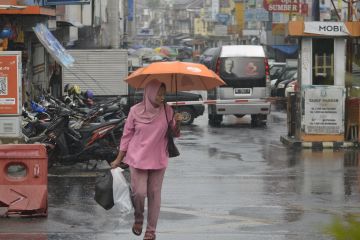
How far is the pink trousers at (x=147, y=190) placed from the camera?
23.2 feet

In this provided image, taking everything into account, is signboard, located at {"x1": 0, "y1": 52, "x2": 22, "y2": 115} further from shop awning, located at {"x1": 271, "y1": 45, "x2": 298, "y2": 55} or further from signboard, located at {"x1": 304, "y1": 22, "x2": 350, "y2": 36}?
shop awning, located at {"x1": 271, "y1": 45, "x2": 298, "y2": 55}

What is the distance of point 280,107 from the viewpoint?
30344 millimetres

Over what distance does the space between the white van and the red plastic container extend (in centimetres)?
1309

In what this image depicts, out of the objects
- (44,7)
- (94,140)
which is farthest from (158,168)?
(44,7)

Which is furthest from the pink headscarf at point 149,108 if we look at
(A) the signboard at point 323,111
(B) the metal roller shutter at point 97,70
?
(B) the metal roller shutter at point 97,70

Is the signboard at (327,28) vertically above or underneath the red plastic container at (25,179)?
above

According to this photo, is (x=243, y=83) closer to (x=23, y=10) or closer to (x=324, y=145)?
(x=324, y=145)

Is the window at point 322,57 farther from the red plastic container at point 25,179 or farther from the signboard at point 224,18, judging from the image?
the signboard at point 224,18

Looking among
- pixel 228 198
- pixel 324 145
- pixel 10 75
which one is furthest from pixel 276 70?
pixel 228 198

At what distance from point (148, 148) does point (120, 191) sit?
472mm

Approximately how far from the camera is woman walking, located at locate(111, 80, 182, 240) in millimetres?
7047

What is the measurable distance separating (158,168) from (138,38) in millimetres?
135914

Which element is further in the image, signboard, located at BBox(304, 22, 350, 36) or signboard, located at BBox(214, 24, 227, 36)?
signboard, located at BBox(214, 24, 227, 36)

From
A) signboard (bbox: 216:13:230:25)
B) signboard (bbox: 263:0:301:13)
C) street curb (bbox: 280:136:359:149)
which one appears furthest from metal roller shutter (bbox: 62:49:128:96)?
signboard (bbox: 216:13:230:25)
